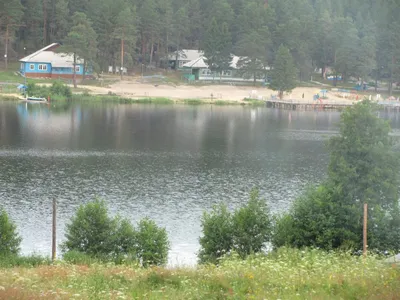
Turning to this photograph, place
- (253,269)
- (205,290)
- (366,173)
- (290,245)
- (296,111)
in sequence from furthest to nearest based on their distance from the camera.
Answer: (296,111) < (366,173) < (290,245) < (253,269) < (205,290)

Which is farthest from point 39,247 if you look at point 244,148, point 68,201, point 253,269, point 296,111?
point 296,111

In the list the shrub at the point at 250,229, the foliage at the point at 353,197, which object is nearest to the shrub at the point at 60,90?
the foliage at the point at 353,197

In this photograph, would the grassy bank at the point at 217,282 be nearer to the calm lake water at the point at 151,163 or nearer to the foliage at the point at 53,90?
the calm lake water at the point at 151,163

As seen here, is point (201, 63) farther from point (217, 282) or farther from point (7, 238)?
point (217, 282)

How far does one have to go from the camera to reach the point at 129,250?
2248 cm

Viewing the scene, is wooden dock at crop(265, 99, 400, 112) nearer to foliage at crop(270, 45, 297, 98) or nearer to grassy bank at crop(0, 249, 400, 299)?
foliage at crop(270, 45, 297, 98)

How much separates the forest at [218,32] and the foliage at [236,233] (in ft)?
230

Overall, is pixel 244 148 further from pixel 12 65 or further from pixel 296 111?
pixel 12 65

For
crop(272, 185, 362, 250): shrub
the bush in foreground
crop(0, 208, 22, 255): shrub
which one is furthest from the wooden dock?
crop(0, 208, 22, 255): shrub

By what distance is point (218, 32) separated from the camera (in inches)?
3937

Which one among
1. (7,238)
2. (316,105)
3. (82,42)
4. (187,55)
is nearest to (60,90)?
(82,42)

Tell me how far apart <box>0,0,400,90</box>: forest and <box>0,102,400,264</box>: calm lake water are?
63.2ft

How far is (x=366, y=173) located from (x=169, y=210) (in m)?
10.8

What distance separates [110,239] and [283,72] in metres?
72.7
